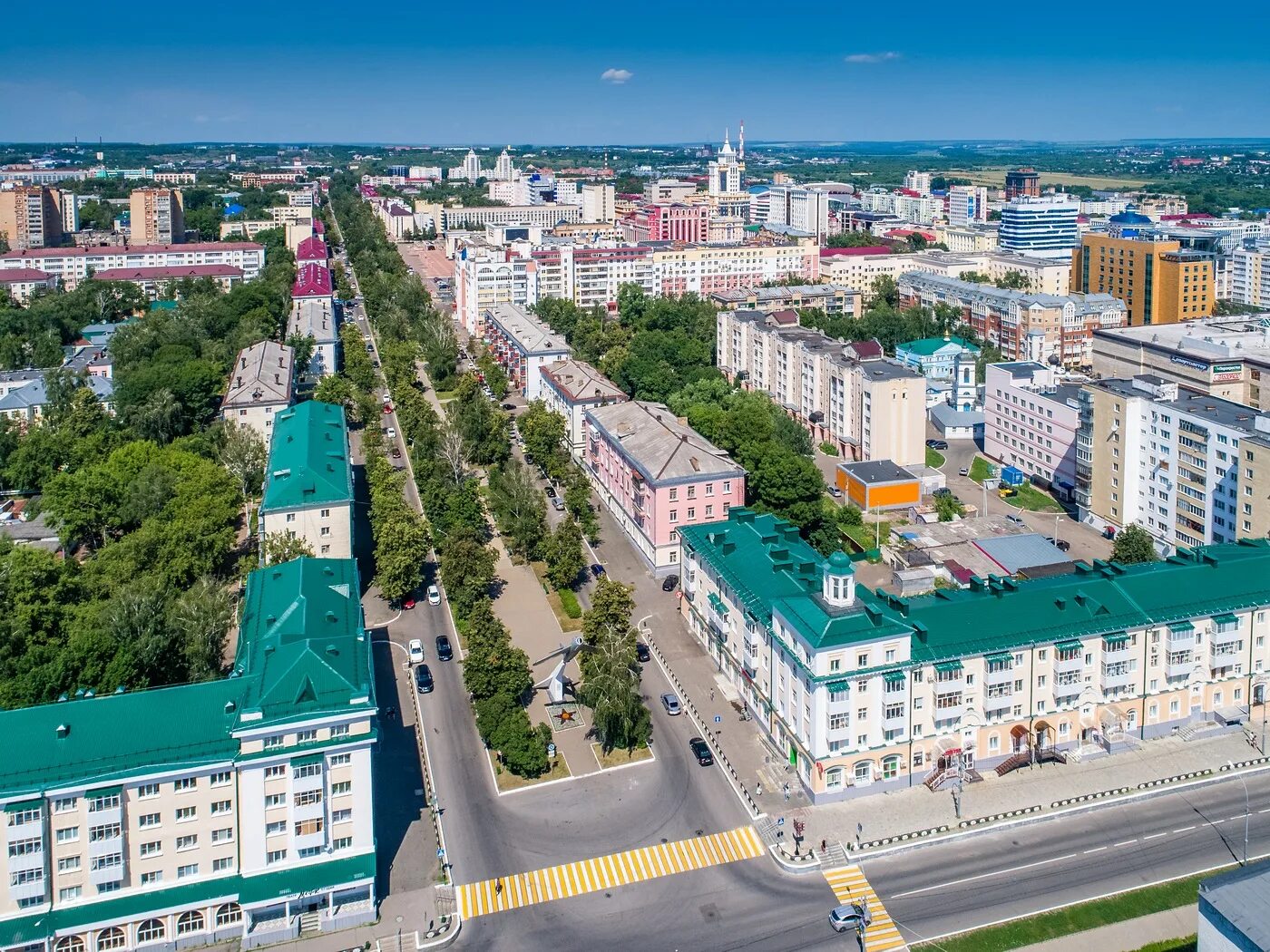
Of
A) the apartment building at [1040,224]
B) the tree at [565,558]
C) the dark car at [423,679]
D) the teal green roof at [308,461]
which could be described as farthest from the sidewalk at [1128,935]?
the apartment building at [1040,224]

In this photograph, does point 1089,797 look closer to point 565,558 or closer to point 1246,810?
point 1246,810

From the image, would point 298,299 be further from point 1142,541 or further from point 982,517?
point 1142,541

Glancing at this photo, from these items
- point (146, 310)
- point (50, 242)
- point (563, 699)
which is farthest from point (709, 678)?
point (50, 242)

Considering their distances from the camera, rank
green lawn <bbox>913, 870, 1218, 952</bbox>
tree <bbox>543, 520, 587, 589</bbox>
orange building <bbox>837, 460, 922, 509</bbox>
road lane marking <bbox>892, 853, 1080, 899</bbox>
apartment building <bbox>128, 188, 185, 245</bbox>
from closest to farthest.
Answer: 1. green lawn <bbox>913, 870, 1218, 952</bbox>
2. road lane marking <bbox>892, 853, 1080, 899</bbox>
3. tree <bbox>543, 520, 587, 589</bbox>
4. orange building <bbox>837, 460, 922, 509</bbox>
5. apartment building <bbox>128, 188, 185, 245</bbox>

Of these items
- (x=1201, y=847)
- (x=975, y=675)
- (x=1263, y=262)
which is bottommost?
(x=1201, y=847)

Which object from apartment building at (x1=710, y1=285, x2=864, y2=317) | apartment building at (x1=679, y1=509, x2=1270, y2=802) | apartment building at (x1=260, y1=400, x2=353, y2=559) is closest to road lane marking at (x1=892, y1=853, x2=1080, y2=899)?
apartment building at (x1=679, y1=509, x2=1270, y2=802)

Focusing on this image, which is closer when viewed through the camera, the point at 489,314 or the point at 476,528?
the point at 476,528

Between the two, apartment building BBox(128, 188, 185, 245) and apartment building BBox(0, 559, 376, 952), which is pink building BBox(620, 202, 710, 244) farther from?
apartment building BBox(0, 559, 376, 952)

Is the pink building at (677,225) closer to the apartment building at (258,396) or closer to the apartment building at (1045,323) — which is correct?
the apartment building at (1045,323)
